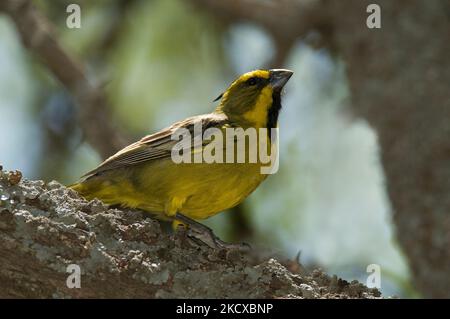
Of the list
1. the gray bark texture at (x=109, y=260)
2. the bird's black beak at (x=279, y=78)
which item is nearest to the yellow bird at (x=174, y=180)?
the bird's black beak at (x=279, y=78)

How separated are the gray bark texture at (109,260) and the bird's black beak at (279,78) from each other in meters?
2.08

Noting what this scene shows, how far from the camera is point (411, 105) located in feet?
22.7

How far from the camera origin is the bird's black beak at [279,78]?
5828 millimetres

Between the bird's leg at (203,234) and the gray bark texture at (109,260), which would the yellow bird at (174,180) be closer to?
the bird's leg at (203,234)

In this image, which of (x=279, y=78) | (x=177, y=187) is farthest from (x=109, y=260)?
(x=279, y=78)

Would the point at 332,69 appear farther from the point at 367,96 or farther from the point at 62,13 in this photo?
the point at 62,13

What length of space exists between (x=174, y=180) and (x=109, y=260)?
1400mm

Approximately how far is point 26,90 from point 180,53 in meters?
1.79

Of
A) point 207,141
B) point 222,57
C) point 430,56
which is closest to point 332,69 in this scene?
point 222,57

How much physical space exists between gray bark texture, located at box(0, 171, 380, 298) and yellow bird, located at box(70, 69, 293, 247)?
2.57 feet

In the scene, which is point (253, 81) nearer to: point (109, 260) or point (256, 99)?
point (256, 99)

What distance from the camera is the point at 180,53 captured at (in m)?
9.04

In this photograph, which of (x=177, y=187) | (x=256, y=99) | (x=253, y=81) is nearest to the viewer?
(x=177, y=187)

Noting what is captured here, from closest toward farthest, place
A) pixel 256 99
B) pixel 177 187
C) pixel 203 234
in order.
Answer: pixel 203 234
pixel 177 187
pixel 256 99
